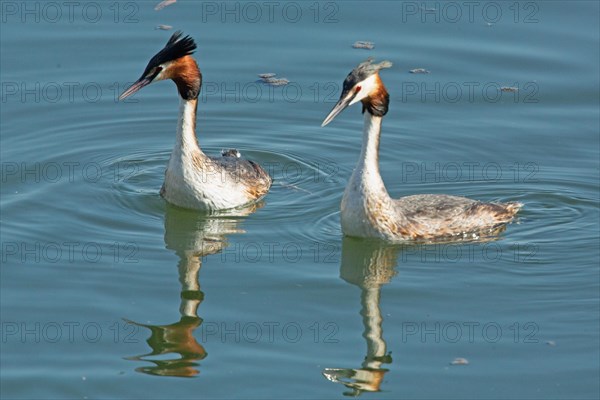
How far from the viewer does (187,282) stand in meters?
13.7

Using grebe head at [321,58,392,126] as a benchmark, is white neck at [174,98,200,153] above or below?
below

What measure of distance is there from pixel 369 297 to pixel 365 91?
200cm

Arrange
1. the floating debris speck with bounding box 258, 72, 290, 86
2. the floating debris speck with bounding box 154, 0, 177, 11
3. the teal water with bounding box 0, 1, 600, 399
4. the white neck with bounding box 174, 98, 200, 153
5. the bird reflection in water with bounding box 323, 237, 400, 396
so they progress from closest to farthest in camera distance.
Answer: the bird reflection in water with bounding box 323, 237, 400, 396
the teal water with bounding box 0, 1, 600, 399
the white neck with bounding box 174, 98, 200, 153
the floating debris speck with bounding box 258, 72, 290, 86
the floating debris speck with bounding box 154, 0, 177, 11

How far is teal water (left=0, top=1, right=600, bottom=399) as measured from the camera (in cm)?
1201

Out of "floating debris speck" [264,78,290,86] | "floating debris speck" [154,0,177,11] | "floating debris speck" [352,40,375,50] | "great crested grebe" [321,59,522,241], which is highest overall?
"floating debris speck" [154,0,177,11]

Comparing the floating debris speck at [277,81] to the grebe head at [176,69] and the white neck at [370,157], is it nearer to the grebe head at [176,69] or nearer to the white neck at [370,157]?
the grebe head at [176,69]

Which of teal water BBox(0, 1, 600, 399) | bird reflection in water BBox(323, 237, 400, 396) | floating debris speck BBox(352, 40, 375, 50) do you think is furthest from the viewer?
floating debris speck BBox(352, 40, 375, 50)

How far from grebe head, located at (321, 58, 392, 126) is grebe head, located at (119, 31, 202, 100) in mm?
2165

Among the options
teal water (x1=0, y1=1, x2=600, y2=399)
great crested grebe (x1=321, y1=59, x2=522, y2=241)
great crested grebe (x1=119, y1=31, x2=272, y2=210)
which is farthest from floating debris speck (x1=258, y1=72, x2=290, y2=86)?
great crested grebe (x1=321, y1=59, x2=522, y2=241)

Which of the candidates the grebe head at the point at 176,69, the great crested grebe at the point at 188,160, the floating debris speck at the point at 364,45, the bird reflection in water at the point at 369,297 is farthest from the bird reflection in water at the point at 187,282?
the floating debris speck at the point at 364,45

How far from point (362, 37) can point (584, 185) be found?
486 centimetres

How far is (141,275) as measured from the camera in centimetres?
1368

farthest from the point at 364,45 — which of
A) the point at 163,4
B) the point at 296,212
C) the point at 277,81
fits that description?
the point at 296,212

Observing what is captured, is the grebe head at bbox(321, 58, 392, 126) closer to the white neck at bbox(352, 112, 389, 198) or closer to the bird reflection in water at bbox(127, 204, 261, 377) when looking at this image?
the white neck at bbox(352, 112, 389, 198)
